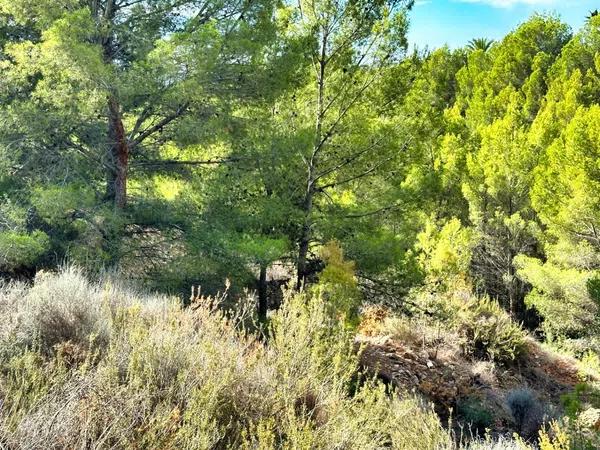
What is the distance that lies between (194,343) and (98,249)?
4.04 m

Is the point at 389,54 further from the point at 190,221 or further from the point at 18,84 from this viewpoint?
the point at 18,84

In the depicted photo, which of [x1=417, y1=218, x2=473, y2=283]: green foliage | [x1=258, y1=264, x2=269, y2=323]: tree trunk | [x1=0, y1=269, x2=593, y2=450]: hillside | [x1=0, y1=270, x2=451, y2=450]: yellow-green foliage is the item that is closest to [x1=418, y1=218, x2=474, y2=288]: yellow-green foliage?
[x1=417, y1=218, x2=473, y2=283]: green foliage

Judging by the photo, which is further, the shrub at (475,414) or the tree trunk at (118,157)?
the tree trunk at (118,157)

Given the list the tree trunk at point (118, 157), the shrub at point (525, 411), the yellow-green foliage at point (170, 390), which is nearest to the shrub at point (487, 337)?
the shrub at point (525, 411)

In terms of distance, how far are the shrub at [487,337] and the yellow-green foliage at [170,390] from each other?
587 centimetres

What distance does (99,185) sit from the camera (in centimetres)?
801

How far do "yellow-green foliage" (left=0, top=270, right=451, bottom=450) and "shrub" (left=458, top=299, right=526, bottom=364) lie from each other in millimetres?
5871

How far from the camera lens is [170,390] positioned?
2.63 m

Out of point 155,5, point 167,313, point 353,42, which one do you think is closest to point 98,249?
point 167,313

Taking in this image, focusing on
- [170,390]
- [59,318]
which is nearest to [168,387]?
[170,390]

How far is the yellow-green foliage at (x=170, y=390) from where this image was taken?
2248mm

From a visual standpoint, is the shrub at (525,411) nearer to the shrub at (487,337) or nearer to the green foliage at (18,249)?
the shrub at (487,337)

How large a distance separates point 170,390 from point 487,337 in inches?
312

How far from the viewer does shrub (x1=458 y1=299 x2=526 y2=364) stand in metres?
9.12
